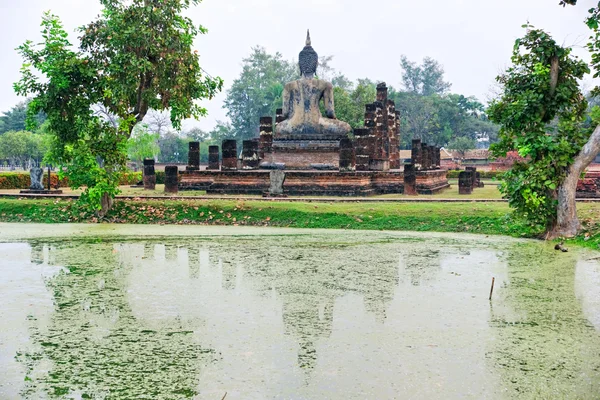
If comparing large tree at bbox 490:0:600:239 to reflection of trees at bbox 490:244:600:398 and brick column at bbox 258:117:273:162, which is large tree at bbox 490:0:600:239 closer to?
reflection of trees at bbox 490:244:600:398

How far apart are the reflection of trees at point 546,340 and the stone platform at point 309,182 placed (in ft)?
36.1

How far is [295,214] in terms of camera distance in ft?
47.4

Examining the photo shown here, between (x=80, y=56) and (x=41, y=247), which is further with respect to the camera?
(x=80, y=56)

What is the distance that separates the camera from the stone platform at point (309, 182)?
1941cm

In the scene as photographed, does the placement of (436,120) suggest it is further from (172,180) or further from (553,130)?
(553,130)

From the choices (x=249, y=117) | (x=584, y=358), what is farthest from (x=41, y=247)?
(x=249, y=117)

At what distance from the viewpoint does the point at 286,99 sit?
22.7m

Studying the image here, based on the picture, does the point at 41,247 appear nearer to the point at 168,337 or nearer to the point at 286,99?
the point at 168,337

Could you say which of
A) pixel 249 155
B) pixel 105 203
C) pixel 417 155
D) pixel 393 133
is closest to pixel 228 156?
pixel 249 155

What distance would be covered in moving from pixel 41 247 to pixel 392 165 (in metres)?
19.0

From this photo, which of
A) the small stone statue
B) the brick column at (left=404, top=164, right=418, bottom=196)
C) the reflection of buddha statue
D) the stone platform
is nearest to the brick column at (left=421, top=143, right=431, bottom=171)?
the stone platform

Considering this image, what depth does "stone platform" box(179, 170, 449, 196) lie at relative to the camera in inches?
764

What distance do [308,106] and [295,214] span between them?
8377mm

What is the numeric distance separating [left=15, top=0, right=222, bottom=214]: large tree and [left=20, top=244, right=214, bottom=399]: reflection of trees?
851 cm
